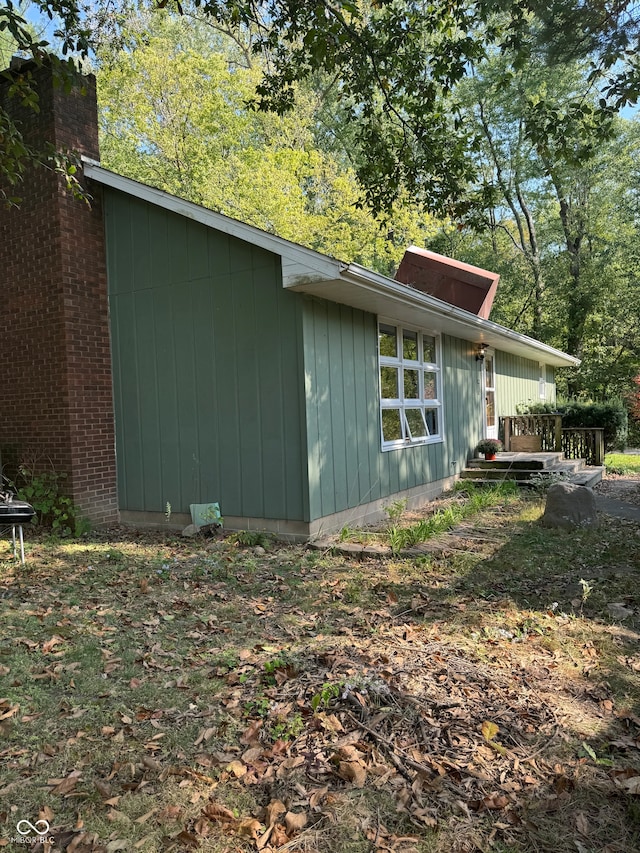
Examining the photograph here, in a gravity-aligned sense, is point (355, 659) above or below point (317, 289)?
below

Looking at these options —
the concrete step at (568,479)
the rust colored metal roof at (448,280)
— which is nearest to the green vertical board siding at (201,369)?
the concrete step at (568,479)

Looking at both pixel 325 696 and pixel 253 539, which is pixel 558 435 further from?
pixel 325 696

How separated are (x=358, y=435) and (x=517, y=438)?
716 cm

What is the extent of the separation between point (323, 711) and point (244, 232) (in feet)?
16.4

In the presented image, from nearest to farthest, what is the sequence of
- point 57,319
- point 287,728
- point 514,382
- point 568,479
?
point 287,728 < point 57,319 < point 568,479 < point 514,382

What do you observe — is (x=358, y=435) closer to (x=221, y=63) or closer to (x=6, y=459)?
(x=6, y=459)

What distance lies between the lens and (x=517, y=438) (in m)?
13.5

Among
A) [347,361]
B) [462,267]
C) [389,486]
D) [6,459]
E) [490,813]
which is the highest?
[462,267]

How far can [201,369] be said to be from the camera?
7113 millimetres

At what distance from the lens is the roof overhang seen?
19.3 feet

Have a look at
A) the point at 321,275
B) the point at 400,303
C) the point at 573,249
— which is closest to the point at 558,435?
the point at 400,303

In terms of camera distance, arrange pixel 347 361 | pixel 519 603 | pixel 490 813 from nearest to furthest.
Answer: pixel 490 813 < pixel 519 603 < pixel 347 361

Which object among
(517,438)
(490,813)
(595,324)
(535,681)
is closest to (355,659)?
(535,681)

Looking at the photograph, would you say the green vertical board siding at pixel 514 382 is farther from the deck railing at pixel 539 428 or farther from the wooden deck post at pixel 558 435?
the wooden deck post at pixel 558 435
